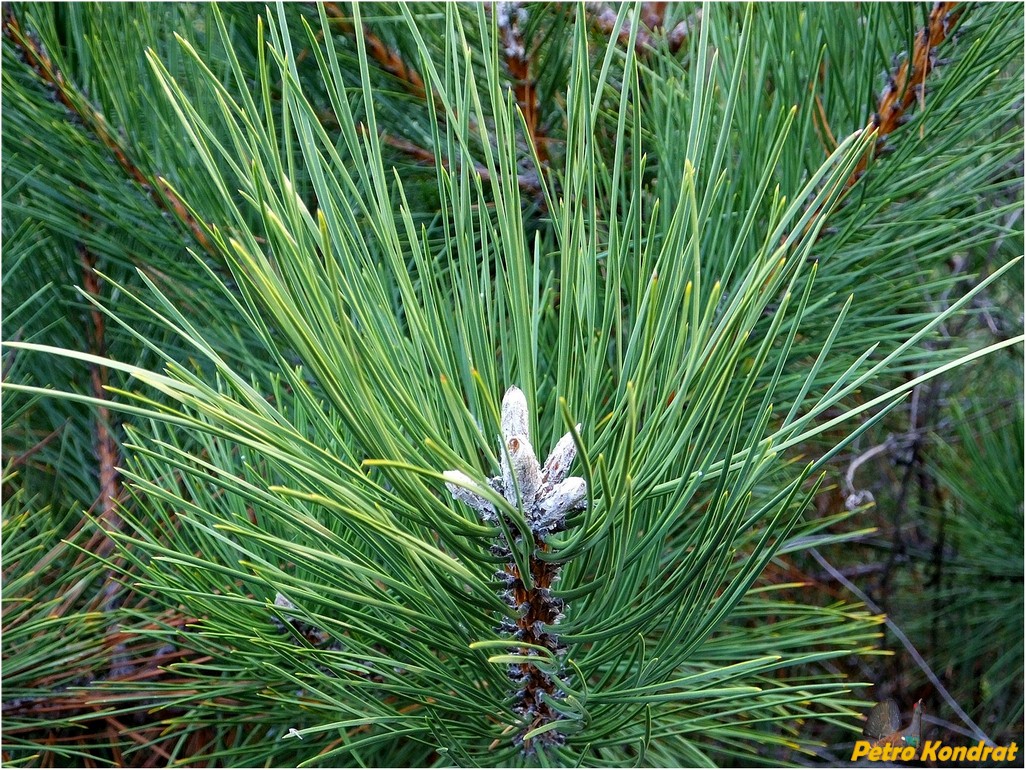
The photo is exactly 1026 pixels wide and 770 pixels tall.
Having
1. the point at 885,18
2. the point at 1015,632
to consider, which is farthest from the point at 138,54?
the point at 1015,632

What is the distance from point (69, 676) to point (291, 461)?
47 centimetres

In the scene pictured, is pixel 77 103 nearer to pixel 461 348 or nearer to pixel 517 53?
pixel 517 53

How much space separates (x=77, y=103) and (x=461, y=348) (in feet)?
1.86

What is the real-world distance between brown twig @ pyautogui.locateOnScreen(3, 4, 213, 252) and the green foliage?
0.01 m

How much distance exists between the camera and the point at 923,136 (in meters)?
0.67

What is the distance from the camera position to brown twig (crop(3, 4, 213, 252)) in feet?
2.54

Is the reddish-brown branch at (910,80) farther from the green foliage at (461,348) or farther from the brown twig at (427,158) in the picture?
the brown twig at (427,158)

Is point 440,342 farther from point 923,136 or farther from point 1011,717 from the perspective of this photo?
point 1011,717

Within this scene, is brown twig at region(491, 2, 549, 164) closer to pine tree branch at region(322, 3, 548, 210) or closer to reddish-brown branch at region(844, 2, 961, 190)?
pine tree branch at region(322, 3, 548, 210)

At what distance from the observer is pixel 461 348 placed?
45cm

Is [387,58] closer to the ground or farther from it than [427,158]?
farther from it

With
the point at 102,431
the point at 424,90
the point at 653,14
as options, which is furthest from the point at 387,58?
the point at 102,431

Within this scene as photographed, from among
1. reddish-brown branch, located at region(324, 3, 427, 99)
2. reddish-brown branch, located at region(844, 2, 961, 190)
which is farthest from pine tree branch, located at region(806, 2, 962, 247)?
reddish-brown branch, located at region(324, 3, 427, 99)

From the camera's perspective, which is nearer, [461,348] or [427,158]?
[461,348]
